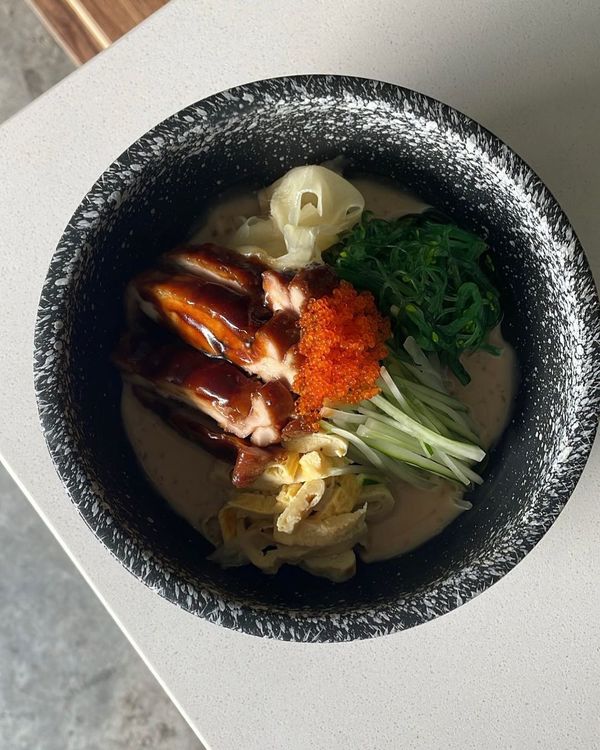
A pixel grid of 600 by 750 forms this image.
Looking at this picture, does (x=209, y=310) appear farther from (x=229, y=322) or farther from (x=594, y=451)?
(x=594, y=451)

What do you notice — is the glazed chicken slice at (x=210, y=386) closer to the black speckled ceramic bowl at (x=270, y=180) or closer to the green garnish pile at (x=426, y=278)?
the black speckled ceramic bowl at (x=270, y=180)

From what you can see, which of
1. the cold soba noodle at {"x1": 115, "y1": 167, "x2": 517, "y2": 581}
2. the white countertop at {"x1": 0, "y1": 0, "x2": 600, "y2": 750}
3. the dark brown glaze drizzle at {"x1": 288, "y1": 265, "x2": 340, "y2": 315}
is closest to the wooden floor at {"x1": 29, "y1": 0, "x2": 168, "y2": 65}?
the white countertop at {"x1": 0, "y1": 0, "x2": 600, "y2": 750}

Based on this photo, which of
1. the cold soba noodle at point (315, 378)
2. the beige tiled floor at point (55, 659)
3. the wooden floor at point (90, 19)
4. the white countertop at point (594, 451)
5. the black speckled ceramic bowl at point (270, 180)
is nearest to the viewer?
the black speckled ceramic bowl at point (270, 180)

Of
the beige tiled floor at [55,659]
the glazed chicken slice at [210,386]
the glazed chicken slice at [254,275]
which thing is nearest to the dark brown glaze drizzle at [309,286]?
the glazed chicken slice at [254,275]

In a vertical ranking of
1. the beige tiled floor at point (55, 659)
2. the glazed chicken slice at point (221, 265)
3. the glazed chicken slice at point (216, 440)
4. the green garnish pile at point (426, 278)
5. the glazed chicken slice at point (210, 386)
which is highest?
the green garnish pile at point (426, 278)

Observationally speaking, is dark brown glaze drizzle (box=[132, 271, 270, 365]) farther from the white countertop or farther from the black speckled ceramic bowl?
the white countertop

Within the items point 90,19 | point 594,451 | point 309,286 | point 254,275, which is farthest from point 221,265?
point 90,19

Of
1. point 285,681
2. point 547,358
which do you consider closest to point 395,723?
point 285,681
